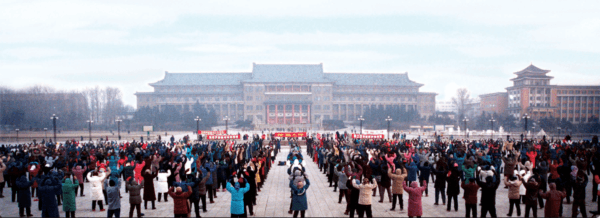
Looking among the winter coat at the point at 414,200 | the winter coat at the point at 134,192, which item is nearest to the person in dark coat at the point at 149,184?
the winter coat at the point at 134,192

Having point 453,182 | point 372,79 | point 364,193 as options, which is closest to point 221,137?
point 453,182

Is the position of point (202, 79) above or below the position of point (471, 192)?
above

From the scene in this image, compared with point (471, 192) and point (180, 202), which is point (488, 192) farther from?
point (180, 202)

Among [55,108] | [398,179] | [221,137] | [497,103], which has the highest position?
[497,103]

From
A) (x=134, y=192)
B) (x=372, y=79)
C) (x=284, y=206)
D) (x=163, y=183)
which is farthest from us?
(x=372, y=79)

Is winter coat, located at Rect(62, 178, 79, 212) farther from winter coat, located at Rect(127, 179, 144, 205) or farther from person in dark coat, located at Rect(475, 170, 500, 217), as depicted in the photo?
person in dark coat, located at Rect(475, 170, 500, 217)

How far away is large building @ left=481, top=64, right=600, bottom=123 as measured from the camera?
7338cm

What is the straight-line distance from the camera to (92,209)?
11312 millimetres

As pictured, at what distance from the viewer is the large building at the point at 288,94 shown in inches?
3344

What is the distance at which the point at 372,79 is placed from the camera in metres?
94.6

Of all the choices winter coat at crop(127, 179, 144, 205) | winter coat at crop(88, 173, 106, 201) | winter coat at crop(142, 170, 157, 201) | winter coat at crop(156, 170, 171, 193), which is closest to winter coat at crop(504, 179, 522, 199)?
winter coat at crop(127, 179, 144, 205)

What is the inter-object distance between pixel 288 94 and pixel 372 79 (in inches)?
848

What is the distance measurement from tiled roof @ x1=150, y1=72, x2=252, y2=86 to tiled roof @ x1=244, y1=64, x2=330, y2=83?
4064mm

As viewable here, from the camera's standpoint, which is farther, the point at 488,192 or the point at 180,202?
the point at 488,192
